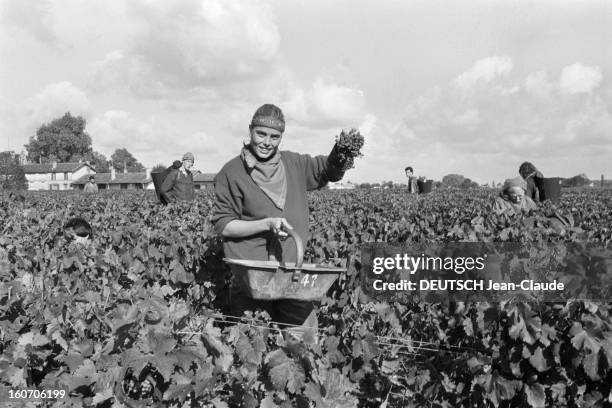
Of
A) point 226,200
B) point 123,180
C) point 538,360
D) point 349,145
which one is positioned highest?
point 123,180

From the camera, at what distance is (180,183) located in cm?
1039

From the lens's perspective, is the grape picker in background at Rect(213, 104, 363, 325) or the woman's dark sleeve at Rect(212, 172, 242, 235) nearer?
the grape picker in background at Rect(213, 104, 363, 325)

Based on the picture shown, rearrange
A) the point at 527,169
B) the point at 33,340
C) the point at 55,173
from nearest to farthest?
1. the point at 33,340
2. the point at 527,169
3. the point at 55,173

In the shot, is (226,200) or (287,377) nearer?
(287,377)

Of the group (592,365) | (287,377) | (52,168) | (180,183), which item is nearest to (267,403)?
(287,377)

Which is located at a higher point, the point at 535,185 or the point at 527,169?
the point at 527,169

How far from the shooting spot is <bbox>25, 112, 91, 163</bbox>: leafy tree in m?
102

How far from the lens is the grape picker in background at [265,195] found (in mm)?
3584

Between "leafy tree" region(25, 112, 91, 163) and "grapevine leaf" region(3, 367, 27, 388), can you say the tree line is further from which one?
"grapevine leaf" region(3, 367, 27, 388)

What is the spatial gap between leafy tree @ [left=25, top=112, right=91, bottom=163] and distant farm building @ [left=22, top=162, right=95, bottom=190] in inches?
145

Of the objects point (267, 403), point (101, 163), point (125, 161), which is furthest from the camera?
point (125, 161)

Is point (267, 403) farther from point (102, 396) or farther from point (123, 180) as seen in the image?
point (123, 180)

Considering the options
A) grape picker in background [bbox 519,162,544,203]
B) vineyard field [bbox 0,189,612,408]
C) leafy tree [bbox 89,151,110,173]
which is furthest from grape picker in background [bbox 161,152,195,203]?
leafy tree [bbox 89,151,110,173]

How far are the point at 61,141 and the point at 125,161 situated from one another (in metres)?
33.3
